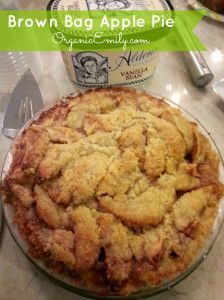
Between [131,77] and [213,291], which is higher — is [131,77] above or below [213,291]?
above

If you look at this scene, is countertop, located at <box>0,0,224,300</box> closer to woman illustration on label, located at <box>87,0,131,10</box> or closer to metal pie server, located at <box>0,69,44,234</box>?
metal pie server, located at <box>0,69,44,234</box>

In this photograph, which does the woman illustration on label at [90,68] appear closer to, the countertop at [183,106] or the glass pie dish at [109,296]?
the countertop at [183,106]

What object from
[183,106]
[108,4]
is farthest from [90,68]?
[183,106]

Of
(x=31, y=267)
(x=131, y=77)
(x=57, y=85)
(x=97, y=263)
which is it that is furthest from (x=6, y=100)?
(x=97, y=263)

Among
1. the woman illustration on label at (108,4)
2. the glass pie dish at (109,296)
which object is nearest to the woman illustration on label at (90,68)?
the woman illustration on label at (108,4)

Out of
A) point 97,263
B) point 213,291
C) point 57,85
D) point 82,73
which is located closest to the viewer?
point 97,263

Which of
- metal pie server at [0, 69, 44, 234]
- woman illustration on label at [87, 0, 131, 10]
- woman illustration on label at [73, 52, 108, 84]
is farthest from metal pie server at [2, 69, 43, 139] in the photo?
woman illustration on label at [87, 0, 131, 10]

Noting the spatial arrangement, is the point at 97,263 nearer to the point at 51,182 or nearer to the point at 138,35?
the point at 51,182

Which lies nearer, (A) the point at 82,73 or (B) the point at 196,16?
(A) the point at 82,73

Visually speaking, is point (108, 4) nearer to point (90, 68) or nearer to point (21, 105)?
point (90, 68)
